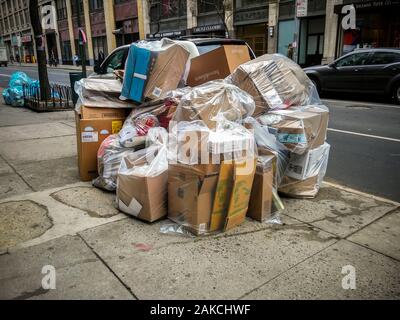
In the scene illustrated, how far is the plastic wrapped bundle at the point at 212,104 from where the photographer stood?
3414 mm

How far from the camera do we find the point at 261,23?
23.1m

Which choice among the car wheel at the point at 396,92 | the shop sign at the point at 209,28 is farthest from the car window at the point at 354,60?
the shop sign at the point at 209,28

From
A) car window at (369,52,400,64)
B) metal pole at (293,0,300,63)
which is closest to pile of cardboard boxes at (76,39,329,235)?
car window at (369,52,400,64)

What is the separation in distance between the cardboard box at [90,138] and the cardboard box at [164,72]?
26.3 inches

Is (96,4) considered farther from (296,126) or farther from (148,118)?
(296,126)

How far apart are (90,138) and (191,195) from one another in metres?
1.90

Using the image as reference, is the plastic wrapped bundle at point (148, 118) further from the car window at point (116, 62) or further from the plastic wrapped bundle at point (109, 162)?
the car window at point (116, 62)

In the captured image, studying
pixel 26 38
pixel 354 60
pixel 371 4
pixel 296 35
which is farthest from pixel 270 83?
pixel 26 38

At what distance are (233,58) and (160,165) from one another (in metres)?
1.81

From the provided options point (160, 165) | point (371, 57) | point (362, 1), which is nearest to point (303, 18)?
point (362, 1)

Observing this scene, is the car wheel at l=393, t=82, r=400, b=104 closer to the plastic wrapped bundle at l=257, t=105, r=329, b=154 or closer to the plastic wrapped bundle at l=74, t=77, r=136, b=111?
the plastic wrapped bundle at l=257, t=105, r=329, b=154

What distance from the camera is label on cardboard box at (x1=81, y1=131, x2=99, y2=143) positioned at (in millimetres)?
4340

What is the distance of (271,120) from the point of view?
3803 mm

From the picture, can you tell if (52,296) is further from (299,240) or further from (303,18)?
(303,18)
